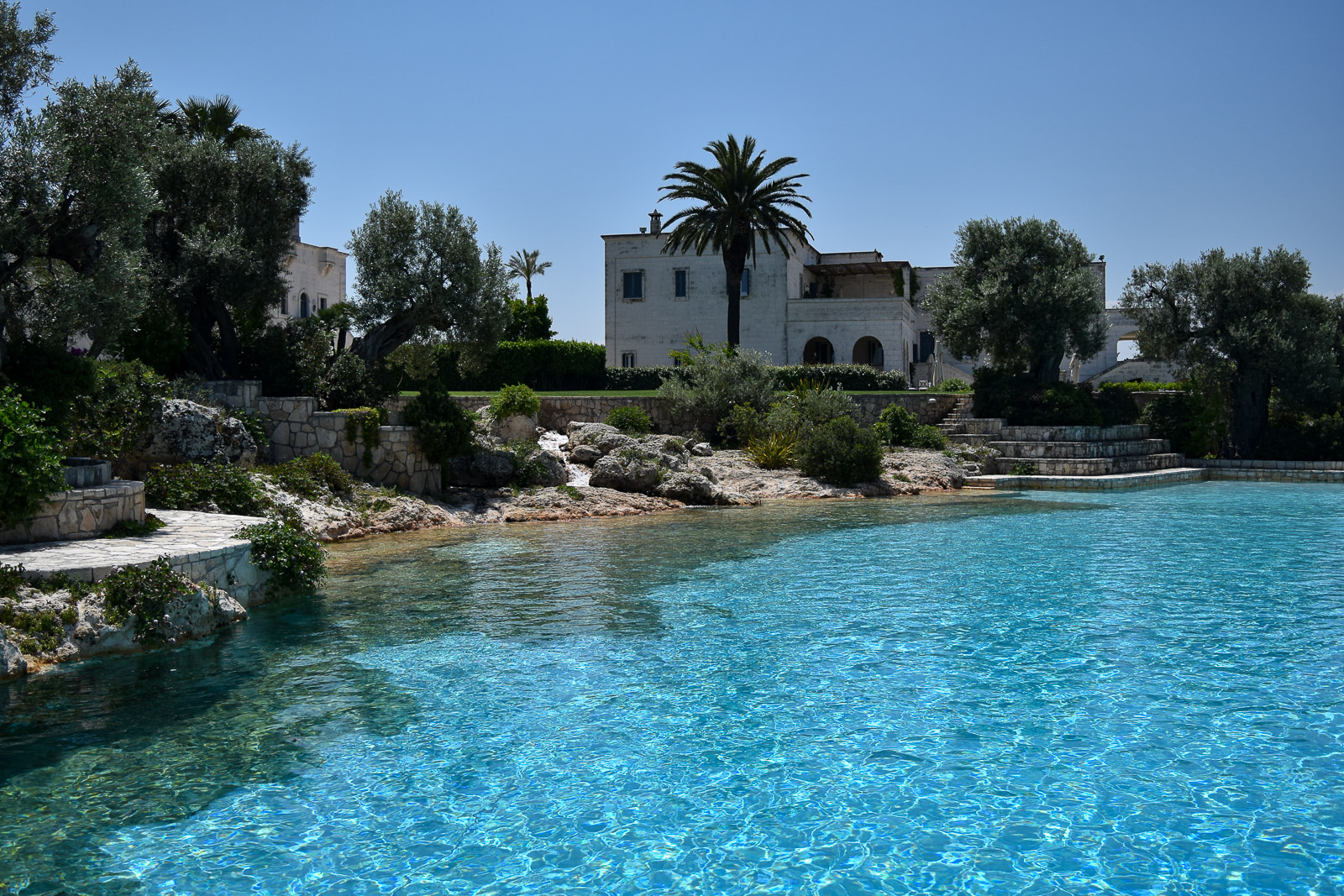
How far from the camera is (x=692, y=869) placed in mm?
5074

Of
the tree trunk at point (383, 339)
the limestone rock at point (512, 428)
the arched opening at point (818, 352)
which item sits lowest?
the limestone rock at point (512, 428)

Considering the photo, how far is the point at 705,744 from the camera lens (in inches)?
267

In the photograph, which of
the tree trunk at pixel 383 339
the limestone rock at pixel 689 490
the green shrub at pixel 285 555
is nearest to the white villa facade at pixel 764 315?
the limestone rock at pixel 689 490

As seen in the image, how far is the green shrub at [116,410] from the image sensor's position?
12930 mm

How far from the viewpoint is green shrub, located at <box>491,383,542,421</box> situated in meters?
22.2

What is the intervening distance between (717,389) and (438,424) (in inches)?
417

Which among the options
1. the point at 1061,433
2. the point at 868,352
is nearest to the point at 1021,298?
the point at 1061,433

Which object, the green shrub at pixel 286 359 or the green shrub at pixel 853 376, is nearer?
the green shrub at pixel 286 359

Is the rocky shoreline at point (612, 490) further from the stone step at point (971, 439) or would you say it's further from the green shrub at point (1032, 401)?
the green shrub at point (1032, 401)

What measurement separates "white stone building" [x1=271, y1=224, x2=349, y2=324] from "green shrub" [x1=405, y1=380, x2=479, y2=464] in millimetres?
26010

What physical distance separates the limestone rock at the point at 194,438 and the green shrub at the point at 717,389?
1370 cm

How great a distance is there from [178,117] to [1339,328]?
35.2 m

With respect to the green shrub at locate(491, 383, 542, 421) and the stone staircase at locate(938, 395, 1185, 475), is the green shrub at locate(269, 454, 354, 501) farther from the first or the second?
the stone staircase at locate(938, 395, 1185, 475)

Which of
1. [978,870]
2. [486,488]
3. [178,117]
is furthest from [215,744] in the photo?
[178,117]
